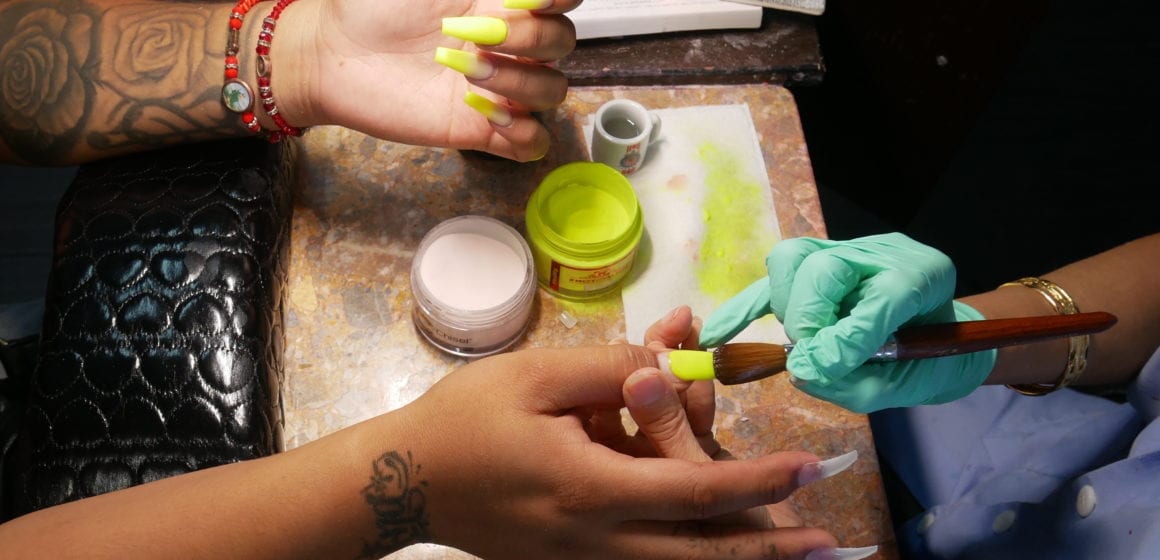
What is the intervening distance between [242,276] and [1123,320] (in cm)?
140

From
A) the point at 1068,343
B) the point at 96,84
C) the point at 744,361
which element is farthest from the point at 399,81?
the point at 1068,343

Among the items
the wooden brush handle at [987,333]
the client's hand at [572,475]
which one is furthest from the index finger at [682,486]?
the wooden brush handle at [987,333]

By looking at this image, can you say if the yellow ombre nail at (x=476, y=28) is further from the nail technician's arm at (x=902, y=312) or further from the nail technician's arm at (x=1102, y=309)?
the nail technician's arm at (x=1102, y=309)

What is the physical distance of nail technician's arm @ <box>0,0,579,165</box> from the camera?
1219 mm

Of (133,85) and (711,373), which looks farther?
(133,85)

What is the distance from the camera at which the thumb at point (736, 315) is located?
1056mm

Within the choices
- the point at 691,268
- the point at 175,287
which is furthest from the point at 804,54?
the point at 175,287

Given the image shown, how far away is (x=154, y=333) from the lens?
3.58 feet

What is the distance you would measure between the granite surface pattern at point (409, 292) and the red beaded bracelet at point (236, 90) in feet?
0.57

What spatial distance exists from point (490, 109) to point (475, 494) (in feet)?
2.04

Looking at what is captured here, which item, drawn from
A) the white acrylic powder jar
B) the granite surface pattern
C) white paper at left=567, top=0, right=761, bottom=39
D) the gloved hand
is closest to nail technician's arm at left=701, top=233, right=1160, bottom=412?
the gloved hand

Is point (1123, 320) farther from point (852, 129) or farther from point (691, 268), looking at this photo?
point (852, 129)

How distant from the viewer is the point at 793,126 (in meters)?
1.48

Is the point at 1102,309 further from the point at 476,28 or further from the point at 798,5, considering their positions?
the point at 476,28
